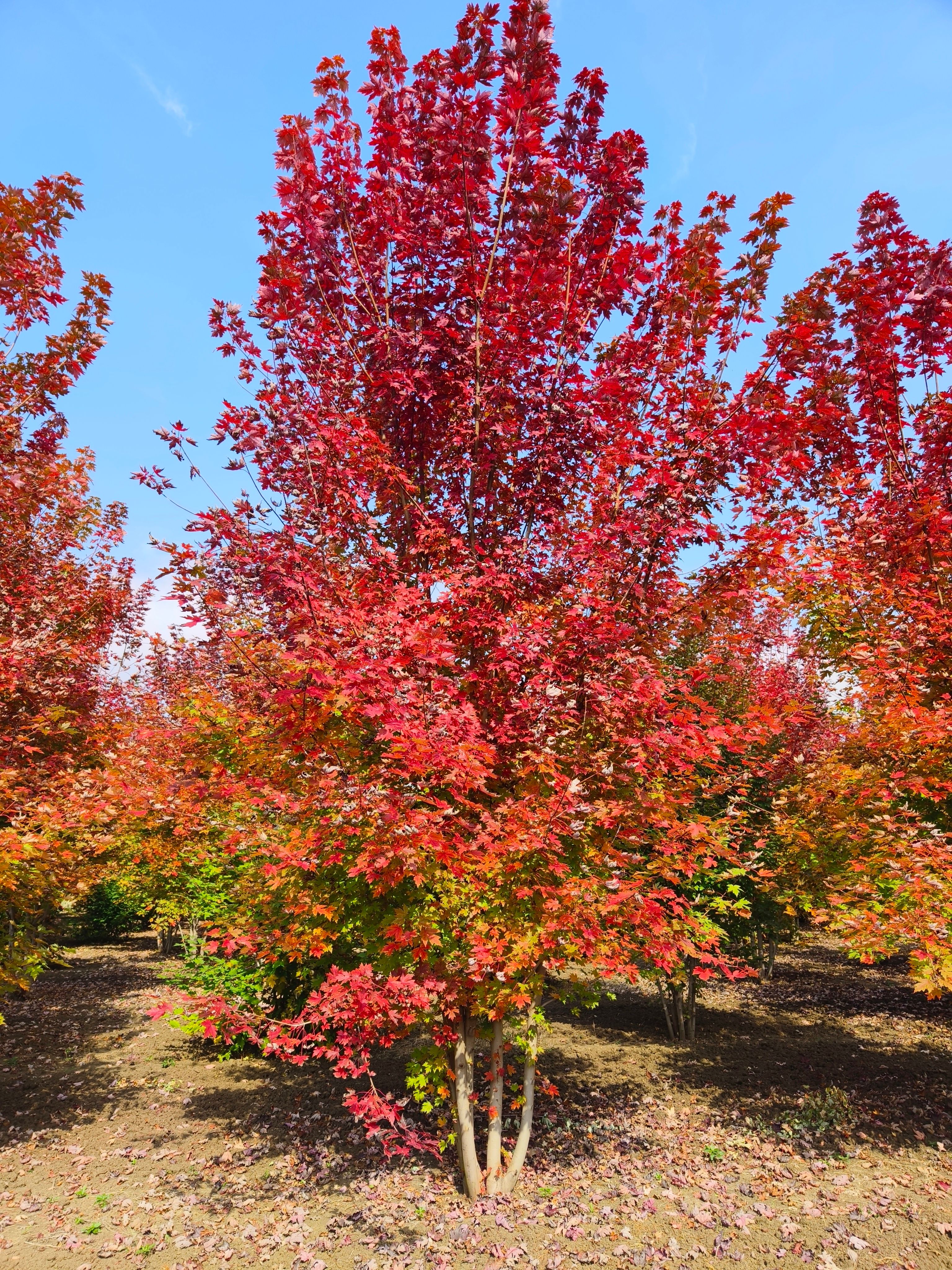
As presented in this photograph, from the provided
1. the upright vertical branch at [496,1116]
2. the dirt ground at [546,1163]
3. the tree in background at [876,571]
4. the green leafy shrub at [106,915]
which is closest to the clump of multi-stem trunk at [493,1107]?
the upright vertical branch at [496,1116]

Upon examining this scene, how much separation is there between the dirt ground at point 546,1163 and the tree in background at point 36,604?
2.17m

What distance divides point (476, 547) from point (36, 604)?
4.96 m

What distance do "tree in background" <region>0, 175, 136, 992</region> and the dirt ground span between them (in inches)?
85.5

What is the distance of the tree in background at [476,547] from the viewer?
14.1ft

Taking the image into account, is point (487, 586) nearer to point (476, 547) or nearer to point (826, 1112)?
point (476, 547)

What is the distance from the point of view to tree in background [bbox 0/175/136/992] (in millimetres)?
6152

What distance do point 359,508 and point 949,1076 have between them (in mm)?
10244

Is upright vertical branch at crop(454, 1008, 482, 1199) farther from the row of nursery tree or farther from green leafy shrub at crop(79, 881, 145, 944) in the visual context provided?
green leafy shrub at crop(79, 881, 145, 944)

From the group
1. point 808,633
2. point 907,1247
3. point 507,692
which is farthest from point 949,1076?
point 507,692

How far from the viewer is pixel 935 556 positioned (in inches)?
A: 254

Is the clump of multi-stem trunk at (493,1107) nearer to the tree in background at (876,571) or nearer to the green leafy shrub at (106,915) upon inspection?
the tree in background at (876,571)

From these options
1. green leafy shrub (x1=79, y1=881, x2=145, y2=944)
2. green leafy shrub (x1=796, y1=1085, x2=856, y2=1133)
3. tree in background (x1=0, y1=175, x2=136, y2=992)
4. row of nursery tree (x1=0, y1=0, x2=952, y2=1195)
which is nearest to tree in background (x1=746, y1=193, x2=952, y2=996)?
row of nursery tree (x1=0, y1=0, x2=952, y2=1195)

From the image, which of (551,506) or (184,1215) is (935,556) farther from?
(184,1215)

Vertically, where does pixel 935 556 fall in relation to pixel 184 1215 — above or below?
above
